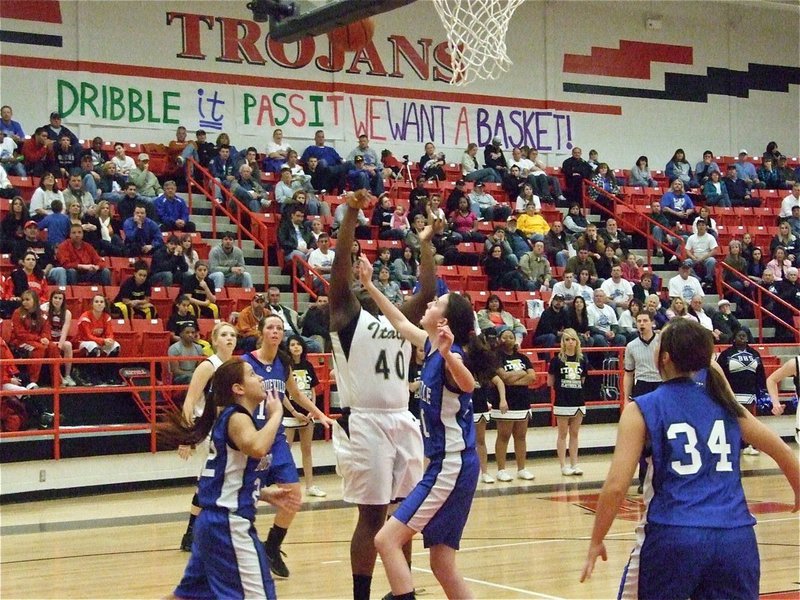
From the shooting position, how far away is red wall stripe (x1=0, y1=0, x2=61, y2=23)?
783 inches

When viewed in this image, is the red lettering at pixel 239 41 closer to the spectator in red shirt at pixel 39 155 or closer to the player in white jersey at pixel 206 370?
the spectator in red shirt at pixel 39 155

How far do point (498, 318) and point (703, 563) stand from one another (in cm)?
1263

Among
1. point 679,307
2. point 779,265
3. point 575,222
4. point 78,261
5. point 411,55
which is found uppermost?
point 411,55

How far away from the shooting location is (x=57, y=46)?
20328 millimetres

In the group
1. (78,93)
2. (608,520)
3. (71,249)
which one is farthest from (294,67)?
(608,520)

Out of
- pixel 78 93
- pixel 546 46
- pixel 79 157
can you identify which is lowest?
pixel 79 157

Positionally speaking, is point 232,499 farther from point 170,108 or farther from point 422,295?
point 170,108

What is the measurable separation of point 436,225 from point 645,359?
6.38 m

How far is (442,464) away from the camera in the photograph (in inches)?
229

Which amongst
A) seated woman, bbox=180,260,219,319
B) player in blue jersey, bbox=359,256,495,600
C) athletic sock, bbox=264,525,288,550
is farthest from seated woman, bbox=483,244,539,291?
player in blue jersey, bbox=359,256,495,600

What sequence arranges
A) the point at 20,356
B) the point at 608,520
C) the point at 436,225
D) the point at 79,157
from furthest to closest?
the point at 79,157
the point at 20,356
the point at 436,225
the point at 608,520

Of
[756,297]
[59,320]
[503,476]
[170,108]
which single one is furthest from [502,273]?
[59,320]

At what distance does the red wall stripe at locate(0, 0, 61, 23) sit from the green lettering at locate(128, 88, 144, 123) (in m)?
1.75

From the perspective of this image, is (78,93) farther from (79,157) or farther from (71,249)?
(71,249)
